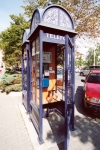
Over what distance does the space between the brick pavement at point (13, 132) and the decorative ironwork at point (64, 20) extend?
11.3 feet

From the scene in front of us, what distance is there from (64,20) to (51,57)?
72.9 inches

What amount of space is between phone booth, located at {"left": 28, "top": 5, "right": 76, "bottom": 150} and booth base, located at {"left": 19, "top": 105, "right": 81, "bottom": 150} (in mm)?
201

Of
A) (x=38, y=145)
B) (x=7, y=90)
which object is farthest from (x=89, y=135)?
(x=7, y=90)

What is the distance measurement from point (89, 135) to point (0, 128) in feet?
9.59

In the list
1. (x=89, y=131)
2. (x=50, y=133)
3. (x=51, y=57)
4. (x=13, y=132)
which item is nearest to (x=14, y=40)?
(x=51, y=57)

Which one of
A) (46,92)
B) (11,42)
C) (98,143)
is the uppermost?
(11,42)

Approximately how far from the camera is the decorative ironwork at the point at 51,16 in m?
3.24

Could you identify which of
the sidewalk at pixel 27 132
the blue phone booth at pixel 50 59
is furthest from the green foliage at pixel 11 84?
the blue phone booth at pixel 50 59

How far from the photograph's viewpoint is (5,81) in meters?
9.28

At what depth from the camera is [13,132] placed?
3992 mm

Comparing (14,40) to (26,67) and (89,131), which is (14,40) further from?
(89,131)

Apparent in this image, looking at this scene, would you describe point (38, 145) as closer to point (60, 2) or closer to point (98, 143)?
point (98, 143)

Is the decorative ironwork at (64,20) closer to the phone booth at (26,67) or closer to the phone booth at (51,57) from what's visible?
the phone booth at (51,57)

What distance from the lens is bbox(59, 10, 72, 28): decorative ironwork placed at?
3.51 m
